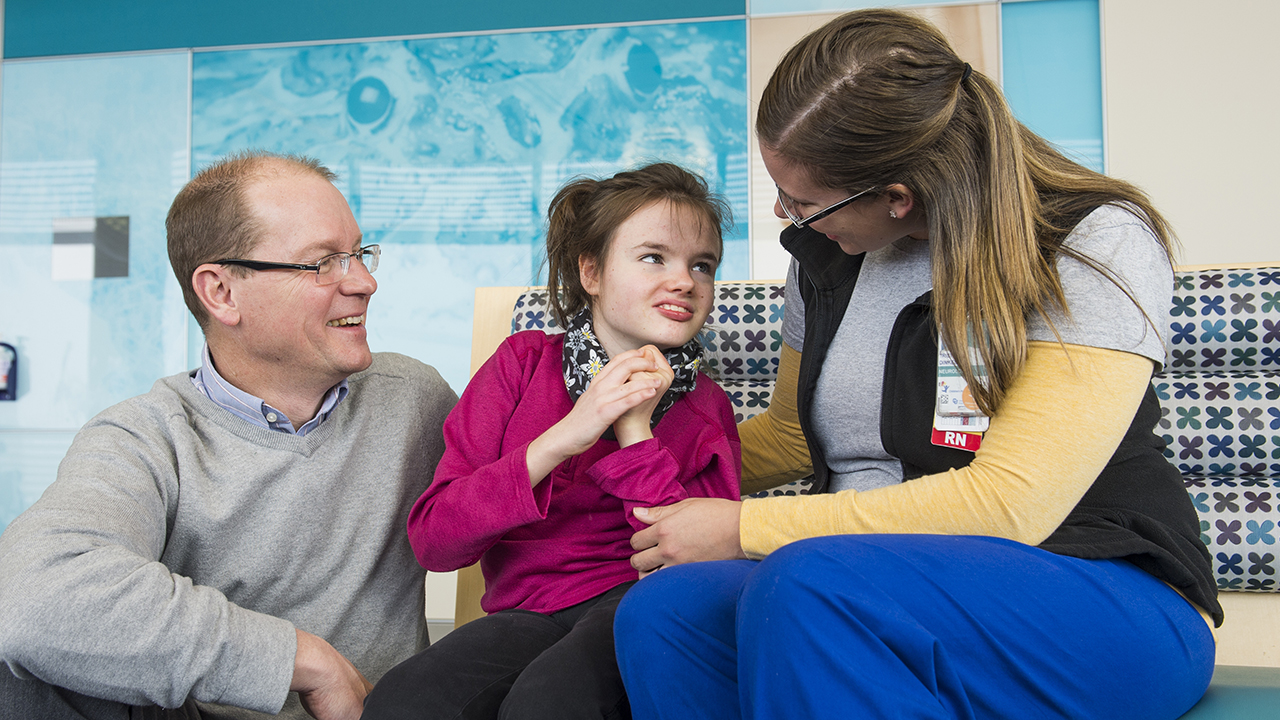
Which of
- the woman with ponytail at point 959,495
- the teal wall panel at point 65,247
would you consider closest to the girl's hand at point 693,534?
the woman with ponytail at point 959,495

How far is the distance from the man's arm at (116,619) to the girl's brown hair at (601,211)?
0.77m

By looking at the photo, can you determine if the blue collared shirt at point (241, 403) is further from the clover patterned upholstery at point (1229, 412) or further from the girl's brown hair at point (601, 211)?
the clover patterned upholstery at point (1229, 412)

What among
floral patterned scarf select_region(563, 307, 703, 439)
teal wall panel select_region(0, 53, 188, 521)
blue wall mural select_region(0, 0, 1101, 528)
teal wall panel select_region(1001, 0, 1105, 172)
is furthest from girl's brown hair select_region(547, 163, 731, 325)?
teal wall panel select_region(0, 53, 188, 521)

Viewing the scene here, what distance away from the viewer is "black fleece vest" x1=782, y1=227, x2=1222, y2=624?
1012 millimetres

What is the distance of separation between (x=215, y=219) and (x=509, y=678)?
0.86m

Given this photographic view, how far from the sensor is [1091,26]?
3.86m

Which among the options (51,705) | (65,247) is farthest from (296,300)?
(65,247)

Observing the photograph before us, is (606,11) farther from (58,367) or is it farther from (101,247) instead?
(58,367)

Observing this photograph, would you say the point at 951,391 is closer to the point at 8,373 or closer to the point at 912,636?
the point at 912,636

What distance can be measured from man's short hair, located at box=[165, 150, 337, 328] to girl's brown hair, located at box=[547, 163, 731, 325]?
464mm

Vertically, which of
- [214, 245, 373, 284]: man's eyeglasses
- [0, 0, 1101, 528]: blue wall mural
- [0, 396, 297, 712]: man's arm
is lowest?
[0, 396, 297, 712]: man's arm

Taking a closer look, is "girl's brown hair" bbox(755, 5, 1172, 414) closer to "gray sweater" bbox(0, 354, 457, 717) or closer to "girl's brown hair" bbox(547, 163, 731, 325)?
"girl's brown hair" bbox(547, 163, 731, 325)

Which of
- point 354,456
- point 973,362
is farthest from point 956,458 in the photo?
point 354,456

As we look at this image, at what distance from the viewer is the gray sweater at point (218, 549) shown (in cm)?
103
